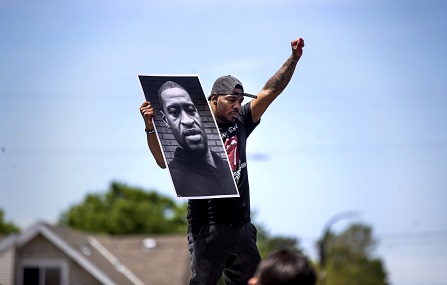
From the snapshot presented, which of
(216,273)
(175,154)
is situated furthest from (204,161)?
(216,273)

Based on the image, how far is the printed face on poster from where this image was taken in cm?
683

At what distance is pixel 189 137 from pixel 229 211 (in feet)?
2.01

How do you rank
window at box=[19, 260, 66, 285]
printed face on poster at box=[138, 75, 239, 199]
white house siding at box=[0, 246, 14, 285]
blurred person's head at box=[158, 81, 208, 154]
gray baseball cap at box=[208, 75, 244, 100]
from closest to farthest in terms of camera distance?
1. printed face on poster at box=[138, 75, 239, 199]
2. blurred person's head at box=[158, 81, 208, 154]
3. gray baseball cap at box=[208, 75, 244, 100]
4. window at box=[19, 260, 66, 285]
5. white house siding at box=[0, 246, 14, 285]

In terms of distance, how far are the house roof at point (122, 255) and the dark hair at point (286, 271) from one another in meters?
33.7

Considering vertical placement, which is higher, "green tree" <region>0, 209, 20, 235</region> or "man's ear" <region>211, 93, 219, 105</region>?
"green tree" <region>0, 209, 20, 235</region>

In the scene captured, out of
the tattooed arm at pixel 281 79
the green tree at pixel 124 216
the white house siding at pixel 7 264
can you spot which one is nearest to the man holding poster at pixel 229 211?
the tattooed arm at pixel 281 79

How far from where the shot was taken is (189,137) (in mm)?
6977

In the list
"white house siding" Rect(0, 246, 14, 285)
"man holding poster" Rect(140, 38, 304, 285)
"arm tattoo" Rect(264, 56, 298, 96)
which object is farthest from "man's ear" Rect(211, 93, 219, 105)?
"white house siding" Rect(0, 246, 14, 285)

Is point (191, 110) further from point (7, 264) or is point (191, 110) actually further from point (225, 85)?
point (7, 264)

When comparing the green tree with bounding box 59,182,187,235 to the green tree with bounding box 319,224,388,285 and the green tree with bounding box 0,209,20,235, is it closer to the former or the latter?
the green tree with bounding box 0,209,20,235

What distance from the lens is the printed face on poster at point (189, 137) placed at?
6.83 m

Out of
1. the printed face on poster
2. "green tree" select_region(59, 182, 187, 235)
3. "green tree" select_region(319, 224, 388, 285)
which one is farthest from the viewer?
"green tree" select_region(59, 182, 187, 235)

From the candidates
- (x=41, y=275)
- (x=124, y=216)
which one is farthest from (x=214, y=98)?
(x=124, y=216)

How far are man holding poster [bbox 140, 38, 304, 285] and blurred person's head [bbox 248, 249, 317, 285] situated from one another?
2756mm
